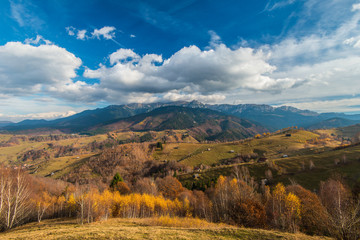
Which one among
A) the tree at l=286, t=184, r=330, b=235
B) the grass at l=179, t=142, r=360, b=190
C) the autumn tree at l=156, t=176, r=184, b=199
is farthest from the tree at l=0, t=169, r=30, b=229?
the grass at l=179, t=142, r=360, b=190

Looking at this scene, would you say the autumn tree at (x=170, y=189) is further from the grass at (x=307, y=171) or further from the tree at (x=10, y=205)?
the tree at (x=10, y=205)

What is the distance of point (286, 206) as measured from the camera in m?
41.2

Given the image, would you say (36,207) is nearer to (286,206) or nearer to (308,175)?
(286,206)

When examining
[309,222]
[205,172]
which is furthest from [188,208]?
[205,172]

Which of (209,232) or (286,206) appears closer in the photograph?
(209,232)

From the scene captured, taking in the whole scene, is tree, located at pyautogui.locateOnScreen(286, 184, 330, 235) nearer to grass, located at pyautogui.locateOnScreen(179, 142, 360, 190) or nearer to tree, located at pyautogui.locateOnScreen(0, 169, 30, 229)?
grass, located at pyautogui.locateOnScreen(179, 142, 360, 190)

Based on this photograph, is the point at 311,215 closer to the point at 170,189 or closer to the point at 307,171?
the point at 170,189

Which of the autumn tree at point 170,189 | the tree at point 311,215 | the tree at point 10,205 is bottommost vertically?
the autumn tree at point 170,189

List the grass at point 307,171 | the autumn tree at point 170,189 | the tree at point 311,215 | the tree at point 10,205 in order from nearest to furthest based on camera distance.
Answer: the tree at point 10,205 → the tree at point 311,215 → the autumn tree at point 170,189 → the grass at point 307,171

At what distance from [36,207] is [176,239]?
225 feet

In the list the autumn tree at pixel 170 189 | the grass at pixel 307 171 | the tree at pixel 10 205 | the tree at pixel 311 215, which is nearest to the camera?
the tree at pixel 10 205

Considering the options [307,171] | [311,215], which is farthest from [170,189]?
[307,171]

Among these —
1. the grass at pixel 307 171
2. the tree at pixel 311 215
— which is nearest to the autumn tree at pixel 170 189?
the grass at pixel 307 171

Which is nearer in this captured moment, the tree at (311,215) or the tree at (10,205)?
the tree at (10,205)
